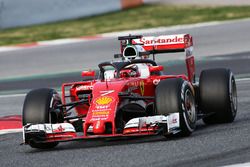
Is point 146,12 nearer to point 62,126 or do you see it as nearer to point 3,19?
point 3,19

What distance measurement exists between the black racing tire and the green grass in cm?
1085

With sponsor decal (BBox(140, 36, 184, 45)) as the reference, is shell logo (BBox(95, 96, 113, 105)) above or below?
below

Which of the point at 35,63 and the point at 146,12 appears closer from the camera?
the point at 35,63

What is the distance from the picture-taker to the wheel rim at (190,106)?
9.21 meters

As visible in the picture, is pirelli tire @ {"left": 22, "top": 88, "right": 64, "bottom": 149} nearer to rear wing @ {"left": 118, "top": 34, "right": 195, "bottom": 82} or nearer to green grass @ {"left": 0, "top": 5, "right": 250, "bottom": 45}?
rear wing @ {"left": 118, "top": 34, "right": 195, "bottom": 82}

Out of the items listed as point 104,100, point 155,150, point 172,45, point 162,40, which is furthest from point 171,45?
point 155,150

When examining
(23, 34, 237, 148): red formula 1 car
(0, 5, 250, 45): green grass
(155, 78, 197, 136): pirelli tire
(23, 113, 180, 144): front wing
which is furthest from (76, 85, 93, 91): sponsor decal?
(0, 5, 250, 45): green grass

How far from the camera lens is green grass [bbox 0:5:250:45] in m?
21.0

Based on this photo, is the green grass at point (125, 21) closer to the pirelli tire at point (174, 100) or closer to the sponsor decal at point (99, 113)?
the pirelli tire at point (174, 100)

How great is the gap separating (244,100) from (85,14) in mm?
11112

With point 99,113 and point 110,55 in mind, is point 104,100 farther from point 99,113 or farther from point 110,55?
point 110,55

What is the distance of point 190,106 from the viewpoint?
9352 millimetres

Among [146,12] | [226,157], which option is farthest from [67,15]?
[226,157]

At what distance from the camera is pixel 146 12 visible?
74.9 feet
